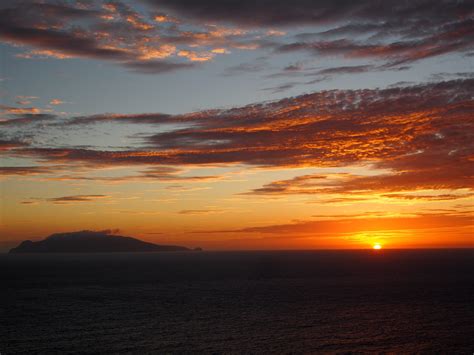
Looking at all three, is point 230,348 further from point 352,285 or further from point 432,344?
point 352,285

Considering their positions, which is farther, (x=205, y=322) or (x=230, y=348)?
(x=205, y=322)

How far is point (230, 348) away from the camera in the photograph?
156 feet

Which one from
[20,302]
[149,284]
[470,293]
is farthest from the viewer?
[149,284]

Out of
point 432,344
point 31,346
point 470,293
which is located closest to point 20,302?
point 31,346

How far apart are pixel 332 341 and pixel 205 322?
1760 cm

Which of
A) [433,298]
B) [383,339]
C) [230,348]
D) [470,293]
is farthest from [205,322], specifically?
[470,293]

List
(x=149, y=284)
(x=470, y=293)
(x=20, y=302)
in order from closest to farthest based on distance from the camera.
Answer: (x=20, y=302), (x=470, y=293), (x=149, y=284)

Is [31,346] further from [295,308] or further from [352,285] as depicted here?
[352,285]

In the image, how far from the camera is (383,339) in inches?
2004

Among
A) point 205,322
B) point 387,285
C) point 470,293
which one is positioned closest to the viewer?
point 205,322

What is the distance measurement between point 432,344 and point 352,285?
196ft

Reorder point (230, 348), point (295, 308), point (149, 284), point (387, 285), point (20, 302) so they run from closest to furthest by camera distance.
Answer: point (230, 348) < point (295, 308) < point (20, 302) < point (387, 285) < point (149, 284)

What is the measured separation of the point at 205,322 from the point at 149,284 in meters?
55.6

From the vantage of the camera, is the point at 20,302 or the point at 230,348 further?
the point at 20,302
